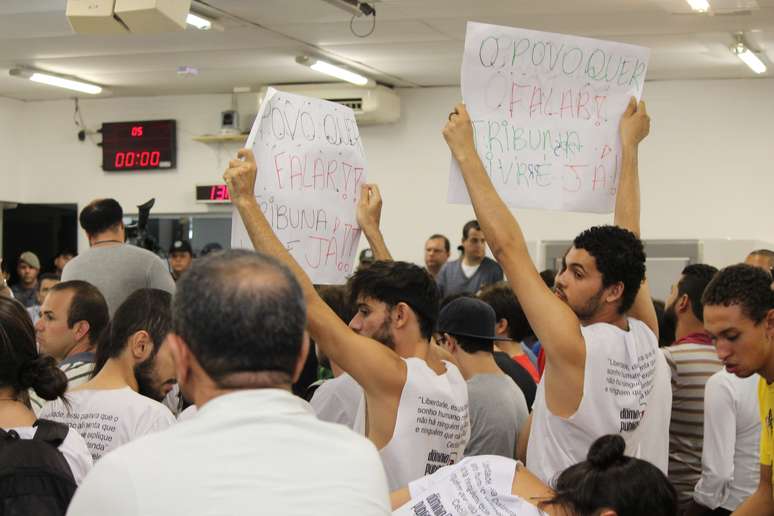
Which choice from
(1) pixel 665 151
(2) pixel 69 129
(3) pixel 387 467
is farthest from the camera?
(2) pixel 69 129

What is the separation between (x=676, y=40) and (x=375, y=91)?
128 inches

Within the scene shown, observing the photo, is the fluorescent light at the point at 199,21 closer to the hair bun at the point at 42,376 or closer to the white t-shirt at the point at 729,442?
the white t-shirt at the point at 729,442

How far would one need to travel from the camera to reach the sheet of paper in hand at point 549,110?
3.29 metres

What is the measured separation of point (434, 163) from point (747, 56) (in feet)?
11.4

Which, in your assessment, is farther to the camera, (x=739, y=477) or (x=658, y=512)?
(x=739, y=477)

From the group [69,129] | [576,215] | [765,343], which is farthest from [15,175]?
[765,343]

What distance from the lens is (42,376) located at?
241 cm

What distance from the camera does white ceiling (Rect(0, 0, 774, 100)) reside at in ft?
25.6

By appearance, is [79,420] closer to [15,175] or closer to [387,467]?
[387,467]

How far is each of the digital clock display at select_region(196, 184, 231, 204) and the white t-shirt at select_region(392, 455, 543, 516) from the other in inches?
373

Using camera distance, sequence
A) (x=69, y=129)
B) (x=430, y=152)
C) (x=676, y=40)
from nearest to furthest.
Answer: (x=676, y=40), (x=430, y=152), (x=69, y=129)

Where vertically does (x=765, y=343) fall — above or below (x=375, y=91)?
below

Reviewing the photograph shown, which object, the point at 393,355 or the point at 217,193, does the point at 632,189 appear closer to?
the point at 393,355

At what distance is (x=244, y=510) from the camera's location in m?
1.47
